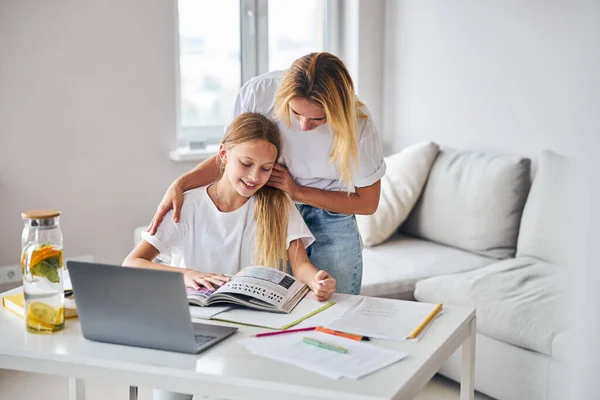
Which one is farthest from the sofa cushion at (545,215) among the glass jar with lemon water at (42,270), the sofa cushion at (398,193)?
the glass jar with lemon water at (42,270)

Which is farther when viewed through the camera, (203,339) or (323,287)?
(323,287)

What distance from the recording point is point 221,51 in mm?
3758

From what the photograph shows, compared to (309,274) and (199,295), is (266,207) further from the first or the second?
(199,295)

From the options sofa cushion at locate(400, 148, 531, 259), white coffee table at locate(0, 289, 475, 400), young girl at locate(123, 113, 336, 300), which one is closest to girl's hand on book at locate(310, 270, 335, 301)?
young girl at locate(123, 113, 336, 300)

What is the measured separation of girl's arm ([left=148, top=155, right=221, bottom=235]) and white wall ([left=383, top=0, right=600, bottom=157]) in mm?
1360

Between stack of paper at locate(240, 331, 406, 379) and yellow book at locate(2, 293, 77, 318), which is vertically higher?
stack of paper at locate(240, 331, 406, 379)

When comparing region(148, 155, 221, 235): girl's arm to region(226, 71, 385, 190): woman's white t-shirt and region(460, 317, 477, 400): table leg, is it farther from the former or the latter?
region(460, 317, 477, 400): table leg

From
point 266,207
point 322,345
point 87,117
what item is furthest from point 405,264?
point 322,345

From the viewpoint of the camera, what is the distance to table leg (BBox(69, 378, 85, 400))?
5.98 feet

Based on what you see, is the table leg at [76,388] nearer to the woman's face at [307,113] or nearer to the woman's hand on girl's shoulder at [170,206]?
the woman's hand on girl's shoulder at [170,206]

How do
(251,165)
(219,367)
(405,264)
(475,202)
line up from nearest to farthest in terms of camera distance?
(219,367) → (251,165) → (405,264) → (475,202)

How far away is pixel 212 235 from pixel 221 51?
1985mm

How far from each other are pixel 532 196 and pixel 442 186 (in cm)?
43

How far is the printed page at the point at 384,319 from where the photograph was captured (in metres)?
1.49
